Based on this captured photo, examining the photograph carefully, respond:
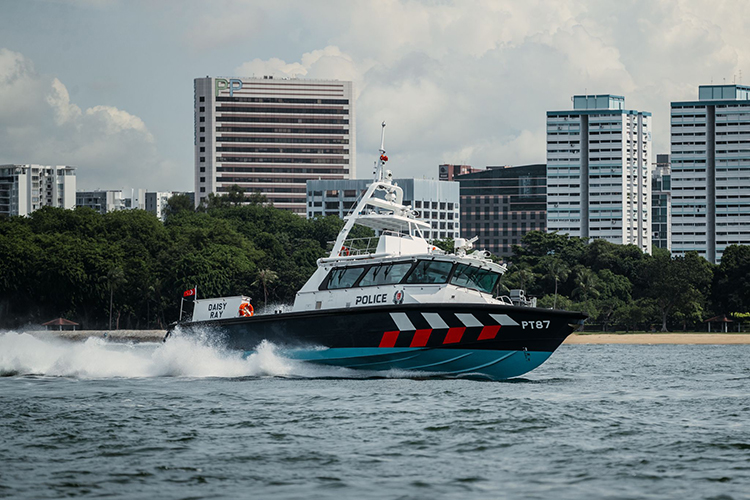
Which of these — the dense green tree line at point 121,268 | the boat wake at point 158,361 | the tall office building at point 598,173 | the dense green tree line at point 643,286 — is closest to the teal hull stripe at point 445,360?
the boat wake at point 158,361

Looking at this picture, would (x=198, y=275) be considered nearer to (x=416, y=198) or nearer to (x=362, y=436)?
(x=362, y=436)

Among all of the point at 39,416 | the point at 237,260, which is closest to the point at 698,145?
the point at 237,260

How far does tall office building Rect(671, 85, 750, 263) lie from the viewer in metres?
170

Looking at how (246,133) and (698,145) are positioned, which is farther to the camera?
(246,133)

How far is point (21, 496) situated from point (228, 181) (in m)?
178

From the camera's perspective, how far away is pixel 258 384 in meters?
24.6

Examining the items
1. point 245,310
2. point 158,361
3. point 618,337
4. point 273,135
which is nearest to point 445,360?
point 245,310

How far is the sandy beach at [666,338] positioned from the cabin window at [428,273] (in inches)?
2218

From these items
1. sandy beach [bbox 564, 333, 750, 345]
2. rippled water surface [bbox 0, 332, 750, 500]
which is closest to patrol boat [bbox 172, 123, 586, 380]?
rippled water surface [bbox 0, 332, 750, 500]

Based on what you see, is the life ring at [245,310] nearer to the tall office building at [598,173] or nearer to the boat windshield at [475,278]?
the boat windshield at [475,278]

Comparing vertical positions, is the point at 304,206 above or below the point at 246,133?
below

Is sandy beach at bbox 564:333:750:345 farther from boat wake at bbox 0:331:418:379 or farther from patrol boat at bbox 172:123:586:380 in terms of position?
boat wake at bbox 0:331:418:379

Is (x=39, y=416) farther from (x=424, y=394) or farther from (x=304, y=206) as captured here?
(x=304, y=206)

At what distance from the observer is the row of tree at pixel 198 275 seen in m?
81.7
